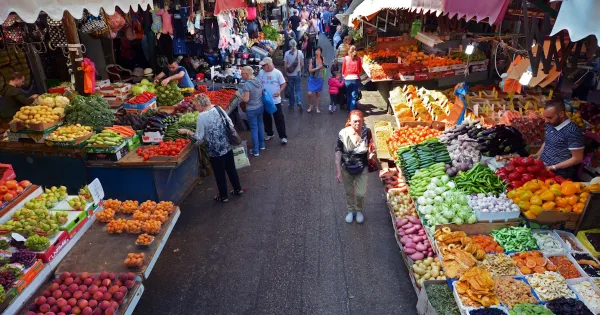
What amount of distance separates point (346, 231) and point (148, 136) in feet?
12.1

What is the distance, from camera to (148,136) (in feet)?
21.6

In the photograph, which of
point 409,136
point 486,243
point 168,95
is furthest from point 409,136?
point 168,95

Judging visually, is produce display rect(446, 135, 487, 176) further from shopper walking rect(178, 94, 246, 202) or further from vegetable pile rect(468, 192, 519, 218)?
shopper walking rect(178, 94, 246, 202)

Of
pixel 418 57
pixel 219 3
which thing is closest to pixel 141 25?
pixel 219 3

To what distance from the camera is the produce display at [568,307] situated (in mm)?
3347

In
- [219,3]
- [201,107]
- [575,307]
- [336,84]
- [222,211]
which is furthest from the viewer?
[336,84]

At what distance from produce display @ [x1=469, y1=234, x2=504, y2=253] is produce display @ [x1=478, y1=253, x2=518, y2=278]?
0.14 m

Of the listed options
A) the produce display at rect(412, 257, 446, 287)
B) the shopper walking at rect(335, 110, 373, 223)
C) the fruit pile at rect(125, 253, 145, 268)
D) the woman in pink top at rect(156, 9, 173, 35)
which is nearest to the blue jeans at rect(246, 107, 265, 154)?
the shopper walking at rect(335, 110, 373, 223)

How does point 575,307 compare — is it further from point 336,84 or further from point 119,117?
point 336,84

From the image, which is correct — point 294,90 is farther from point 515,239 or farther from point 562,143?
point 515,239

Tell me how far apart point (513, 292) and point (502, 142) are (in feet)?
9.10

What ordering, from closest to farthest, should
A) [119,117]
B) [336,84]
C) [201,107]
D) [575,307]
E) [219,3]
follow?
1. [575,307]
2. [201,107]
3. [119,117]
4. [219,3]
5. [336,84]

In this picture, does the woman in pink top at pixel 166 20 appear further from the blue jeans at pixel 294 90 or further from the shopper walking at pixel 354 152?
the shopper walking at pixel 354 152

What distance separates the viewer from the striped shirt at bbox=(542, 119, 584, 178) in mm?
4789
